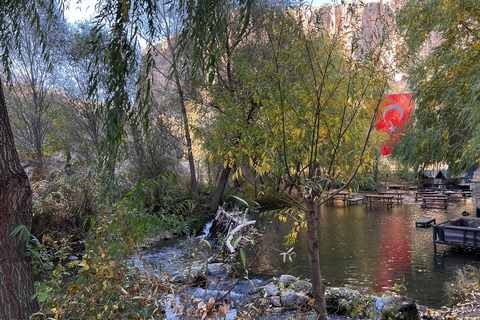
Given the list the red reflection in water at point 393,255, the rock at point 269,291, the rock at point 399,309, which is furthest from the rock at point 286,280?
the rock at point 399,309

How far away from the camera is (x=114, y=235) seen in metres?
2.96

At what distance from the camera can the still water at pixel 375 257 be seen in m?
7.17

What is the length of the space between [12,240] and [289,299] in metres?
4.41

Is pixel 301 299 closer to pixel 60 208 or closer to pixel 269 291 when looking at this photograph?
pixel 269 291

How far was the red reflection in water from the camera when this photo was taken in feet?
24.1

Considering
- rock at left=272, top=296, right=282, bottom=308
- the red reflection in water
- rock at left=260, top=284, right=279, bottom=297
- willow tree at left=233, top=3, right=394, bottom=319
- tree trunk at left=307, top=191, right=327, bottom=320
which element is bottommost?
the red reflection in water

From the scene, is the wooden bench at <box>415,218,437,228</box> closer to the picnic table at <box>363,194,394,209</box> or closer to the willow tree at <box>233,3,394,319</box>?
the picnic table at <box>363,194,394,209</box>

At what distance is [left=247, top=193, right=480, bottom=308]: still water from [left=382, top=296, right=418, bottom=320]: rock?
0.57 meters

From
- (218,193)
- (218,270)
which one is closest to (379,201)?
(218,193)

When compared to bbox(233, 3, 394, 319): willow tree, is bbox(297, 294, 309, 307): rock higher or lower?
lower

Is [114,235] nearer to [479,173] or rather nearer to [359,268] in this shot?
[359,268]

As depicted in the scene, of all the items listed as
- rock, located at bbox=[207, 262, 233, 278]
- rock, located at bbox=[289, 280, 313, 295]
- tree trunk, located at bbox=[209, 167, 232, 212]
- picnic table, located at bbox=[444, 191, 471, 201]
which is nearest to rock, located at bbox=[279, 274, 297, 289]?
rock, located at bbox=[289, 280, 313, 295]

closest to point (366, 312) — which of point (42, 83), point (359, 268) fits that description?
point (359, 268)

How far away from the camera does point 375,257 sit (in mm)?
9062
